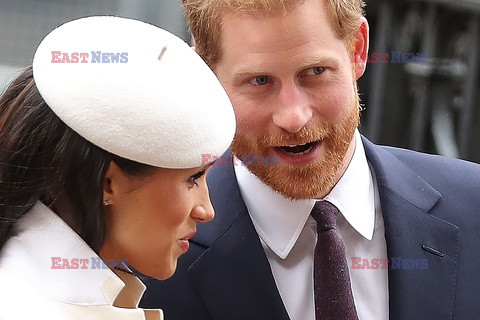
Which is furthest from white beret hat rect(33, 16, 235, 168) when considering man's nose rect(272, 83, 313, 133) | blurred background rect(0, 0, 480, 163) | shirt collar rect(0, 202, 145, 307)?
blurred background rect(0, 0, 480, 163)

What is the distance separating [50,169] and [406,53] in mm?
2752

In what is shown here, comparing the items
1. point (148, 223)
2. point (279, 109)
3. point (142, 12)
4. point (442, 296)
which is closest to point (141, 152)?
point (148, 223)

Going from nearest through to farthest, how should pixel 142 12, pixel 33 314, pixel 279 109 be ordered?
pixel 33 314
pixel 279 109
pixel 142 12

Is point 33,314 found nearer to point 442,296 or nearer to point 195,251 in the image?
point 195,251

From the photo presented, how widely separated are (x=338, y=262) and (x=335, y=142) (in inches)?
11.4

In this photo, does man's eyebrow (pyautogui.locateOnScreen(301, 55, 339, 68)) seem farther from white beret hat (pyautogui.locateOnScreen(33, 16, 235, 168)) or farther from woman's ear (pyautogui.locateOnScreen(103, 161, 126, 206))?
woman's ear (pyautogui.locateOnScreen(103, 161, 126, 206))

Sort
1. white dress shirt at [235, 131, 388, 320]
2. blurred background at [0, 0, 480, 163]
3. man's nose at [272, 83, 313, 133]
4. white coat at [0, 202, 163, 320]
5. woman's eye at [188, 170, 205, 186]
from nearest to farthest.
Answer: white coat at [0, 202, 163, 320] → woman's eye at [188, 170, 205, 186] → man's nose at [272, 83, 313, 133] → white dress shirt at [235, 131, 388, 320] → blurred background at [0, 0, 480, 163]

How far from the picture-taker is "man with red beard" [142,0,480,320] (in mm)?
2409

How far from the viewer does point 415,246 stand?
2.52 meters

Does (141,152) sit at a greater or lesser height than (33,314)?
greater

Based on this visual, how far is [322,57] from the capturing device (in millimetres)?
2424

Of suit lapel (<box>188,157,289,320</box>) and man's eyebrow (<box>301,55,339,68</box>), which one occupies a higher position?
man's eyebrow (<box>301,55,339,68</box>)

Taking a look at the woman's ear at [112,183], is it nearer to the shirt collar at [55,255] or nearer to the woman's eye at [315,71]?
the shirt collar at [55,255]

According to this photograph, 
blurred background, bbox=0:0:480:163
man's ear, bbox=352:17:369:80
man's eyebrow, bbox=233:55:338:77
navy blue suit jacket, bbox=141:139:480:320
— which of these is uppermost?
man's eyebrow, bbox=233:55:338:77
